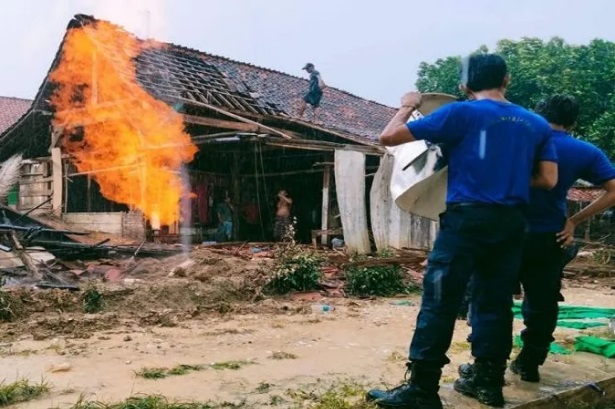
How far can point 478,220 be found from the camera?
8.96 ft

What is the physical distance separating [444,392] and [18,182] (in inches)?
639

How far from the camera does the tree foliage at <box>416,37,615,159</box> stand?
1942cm

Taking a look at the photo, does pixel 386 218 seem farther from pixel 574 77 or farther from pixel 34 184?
pixel 574 77

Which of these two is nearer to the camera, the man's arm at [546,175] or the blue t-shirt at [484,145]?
the blue t-shirt at [484,145]

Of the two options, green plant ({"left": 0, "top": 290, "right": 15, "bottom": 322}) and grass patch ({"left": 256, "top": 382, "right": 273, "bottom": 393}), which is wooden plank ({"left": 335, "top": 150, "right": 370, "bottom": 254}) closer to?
green plant ({"left": 0, "top": 290, "right": 15, "bottom": 322})

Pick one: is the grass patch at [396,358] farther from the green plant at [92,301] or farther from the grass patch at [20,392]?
the green plant at [92,301]

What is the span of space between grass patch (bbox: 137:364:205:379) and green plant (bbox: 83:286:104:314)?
3.33 metres

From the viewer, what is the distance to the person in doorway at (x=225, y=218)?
50.7 feet

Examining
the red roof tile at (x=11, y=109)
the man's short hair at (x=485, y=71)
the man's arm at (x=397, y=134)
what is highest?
the red roof tile at (x=11, y=109)

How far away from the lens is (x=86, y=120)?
14445mm

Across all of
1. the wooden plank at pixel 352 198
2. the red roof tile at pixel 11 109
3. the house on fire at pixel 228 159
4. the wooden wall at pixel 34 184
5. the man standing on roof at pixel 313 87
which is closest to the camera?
the wooden plank at pixel 352 198

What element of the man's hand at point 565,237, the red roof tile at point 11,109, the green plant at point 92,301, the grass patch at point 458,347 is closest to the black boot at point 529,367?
the man's hand at point 565,237

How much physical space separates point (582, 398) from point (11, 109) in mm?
31561

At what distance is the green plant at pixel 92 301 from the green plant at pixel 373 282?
3853mm
